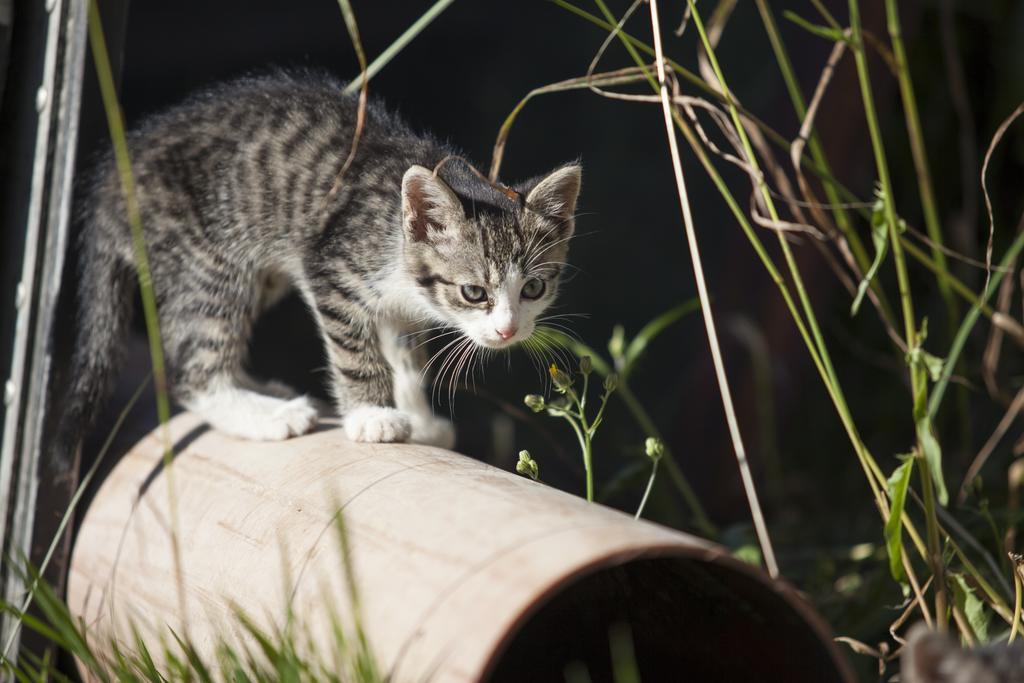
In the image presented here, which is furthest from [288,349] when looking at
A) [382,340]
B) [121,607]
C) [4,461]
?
[121,607]

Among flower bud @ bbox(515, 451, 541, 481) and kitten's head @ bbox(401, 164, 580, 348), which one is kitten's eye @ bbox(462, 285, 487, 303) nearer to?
kitten's head @ bbox(401, 164, 580, 348)

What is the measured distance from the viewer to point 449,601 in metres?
1.22

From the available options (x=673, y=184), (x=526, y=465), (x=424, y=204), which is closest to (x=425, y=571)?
(x=526, y=465)

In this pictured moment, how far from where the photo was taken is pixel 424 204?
198 centimetres

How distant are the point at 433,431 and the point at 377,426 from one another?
276mm

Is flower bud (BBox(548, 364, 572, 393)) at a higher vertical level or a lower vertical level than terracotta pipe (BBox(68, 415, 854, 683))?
higher

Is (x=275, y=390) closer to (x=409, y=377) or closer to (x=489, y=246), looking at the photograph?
(x=409, y=377)

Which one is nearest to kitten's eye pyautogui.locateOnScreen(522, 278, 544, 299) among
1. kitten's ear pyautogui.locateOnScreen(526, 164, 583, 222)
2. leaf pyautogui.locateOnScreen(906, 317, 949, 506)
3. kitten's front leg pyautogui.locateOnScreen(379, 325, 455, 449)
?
kitten's ear pyautogui.locateOnScreen(526, 164, 583, 222)

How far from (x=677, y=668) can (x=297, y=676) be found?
0.60m

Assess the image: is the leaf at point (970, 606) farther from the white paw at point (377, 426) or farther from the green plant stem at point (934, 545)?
the white paw at point (377, 426)

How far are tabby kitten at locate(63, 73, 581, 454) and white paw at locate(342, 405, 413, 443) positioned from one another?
0.06 m

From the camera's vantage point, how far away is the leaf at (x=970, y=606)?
1646 millimetres

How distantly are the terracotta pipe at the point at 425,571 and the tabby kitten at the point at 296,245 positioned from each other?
265 mm

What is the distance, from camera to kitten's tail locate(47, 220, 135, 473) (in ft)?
6.52
